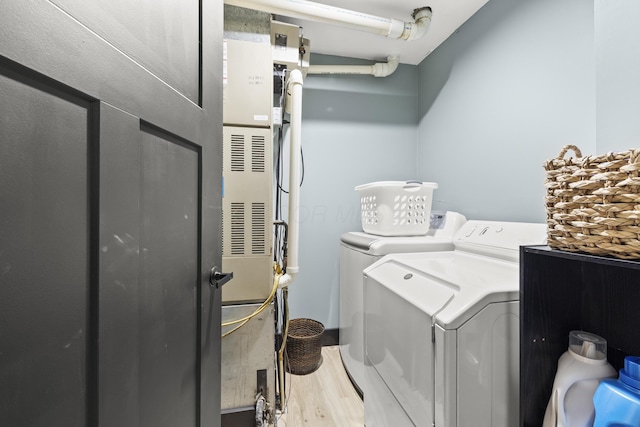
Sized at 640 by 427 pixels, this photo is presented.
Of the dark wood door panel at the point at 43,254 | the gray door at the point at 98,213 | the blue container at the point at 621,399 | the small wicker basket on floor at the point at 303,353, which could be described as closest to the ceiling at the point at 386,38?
the gray door at the point at 98,213

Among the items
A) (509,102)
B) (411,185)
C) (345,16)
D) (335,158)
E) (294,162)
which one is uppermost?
(345,16)

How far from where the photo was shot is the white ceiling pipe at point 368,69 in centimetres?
235

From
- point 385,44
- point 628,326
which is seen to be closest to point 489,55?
point 385,44

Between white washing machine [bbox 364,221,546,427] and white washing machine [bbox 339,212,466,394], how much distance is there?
0.31 metres

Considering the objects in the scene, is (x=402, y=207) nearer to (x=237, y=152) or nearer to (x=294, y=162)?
(x=294, y=162)

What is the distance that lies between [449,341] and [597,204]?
508mm

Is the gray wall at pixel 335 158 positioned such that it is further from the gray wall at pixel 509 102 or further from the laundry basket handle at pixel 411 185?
the laundry basket handle at pixel 411 185

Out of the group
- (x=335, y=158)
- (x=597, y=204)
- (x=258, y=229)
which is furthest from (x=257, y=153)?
(x=597, y=204)

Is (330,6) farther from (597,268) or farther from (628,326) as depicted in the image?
(628,326)

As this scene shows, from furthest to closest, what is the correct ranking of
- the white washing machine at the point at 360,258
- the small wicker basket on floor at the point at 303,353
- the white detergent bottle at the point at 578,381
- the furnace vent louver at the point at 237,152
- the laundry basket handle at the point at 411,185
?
1. the small wicker basket on floor at the point at 303,353
2. the laundry basket handle at the point at 411,185
3. the white washing machine at the point at 360,258
4. the furnace vent louver at the point at 237,152
5. the white detergent bottle at the point at 578,381

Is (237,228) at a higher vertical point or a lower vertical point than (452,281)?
higher

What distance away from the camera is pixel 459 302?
890 millimetres

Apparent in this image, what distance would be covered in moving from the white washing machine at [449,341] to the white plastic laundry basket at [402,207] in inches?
19.7

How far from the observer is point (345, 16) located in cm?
177
